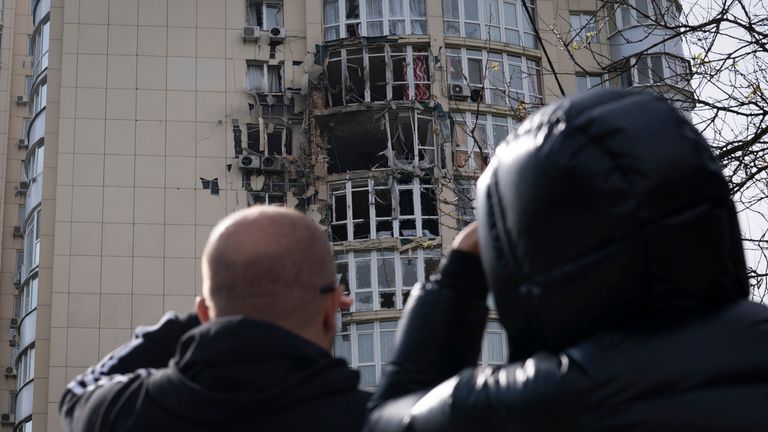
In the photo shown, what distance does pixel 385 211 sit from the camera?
32688 millimetres

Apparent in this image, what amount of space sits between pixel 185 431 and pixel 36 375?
3180 cm

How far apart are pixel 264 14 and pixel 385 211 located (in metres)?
7.20

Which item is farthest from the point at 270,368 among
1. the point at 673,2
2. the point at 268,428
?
the point at 673,2

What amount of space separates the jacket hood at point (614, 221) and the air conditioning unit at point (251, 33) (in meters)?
33.7

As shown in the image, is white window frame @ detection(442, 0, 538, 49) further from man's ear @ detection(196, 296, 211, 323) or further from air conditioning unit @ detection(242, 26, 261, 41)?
man's ear @ detection(196, 296, 211, 323)

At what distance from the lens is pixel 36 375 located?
33.0 meters

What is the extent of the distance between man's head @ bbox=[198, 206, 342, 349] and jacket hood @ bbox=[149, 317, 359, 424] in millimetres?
53

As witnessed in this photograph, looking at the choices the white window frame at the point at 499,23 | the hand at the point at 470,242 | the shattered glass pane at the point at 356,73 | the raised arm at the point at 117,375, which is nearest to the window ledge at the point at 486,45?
the white window frame at the point at 499,23

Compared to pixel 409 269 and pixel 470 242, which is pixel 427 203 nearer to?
pixel 409 269

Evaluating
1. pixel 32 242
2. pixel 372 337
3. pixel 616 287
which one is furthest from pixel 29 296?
pixel 616 287

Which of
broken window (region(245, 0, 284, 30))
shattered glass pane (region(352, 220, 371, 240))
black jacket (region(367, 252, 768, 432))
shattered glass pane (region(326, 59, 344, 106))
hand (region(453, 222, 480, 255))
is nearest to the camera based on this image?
black jacket (region(367, 252, 768, 432))

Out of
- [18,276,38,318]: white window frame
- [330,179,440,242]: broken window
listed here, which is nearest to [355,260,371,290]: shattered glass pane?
[330,179,440,242]: broken window

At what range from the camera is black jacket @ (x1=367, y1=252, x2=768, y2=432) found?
1.73 meters

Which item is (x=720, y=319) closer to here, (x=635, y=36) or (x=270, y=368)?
(x=270, y=368)
